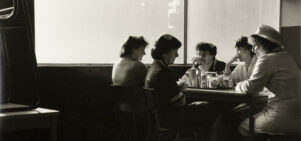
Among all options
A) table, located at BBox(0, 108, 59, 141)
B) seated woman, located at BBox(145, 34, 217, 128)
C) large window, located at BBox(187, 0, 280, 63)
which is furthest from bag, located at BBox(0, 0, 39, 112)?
large window, located at BBox(187, 0, 280, 63)

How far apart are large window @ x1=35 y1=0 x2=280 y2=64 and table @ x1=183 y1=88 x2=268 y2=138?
137cm

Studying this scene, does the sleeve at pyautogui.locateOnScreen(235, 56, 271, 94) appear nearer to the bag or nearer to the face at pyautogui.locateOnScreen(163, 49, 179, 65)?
the face at pyautogui.locateOnScreen(163, 49, 179, 65)

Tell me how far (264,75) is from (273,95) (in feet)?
0.54

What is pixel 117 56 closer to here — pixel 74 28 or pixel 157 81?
pixel 74 28

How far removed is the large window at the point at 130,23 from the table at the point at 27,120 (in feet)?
6.30

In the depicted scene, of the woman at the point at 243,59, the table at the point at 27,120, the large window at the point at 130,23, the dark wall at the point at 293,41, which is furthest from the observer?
the dark wall at the point at 293,41

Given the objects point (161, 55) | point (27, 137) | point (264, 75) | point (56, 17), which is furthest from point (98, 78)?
point (264, 75)

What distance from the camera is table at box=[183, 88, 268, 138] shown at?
3.00 meters

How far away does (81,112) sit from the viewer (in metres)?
4.20

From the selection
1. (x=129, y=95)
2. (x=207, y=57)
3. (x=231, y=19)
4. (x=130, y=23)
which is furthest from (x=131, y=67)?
(x=231, y=19)

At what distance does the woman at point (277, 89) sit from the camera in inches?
112

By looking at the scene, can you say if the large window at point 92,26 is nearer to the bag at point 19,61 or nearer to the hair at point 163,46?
the hair at point 163,46

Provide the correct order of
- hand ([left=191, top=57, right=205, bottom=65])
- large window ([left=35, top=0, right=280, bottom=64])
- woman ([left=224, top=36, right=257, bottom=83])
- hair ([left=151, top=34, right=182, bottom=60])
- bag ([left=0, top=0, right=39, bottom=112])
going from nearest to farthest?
bag ([left=0, top=0, right=39, bottom=112])
hair ([left=151, top=34, right=182, bottom=60])
large window ([left=35, top=0, right=280, bottom=64])
woman ([left=224, top=36, right=257, bottom=83])
hand ([left=191, top=57, right=205, bottom=65])

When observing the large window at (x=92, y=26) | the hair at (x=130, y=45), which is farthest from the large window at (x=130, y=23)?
the hair at (x=130, y=45)
